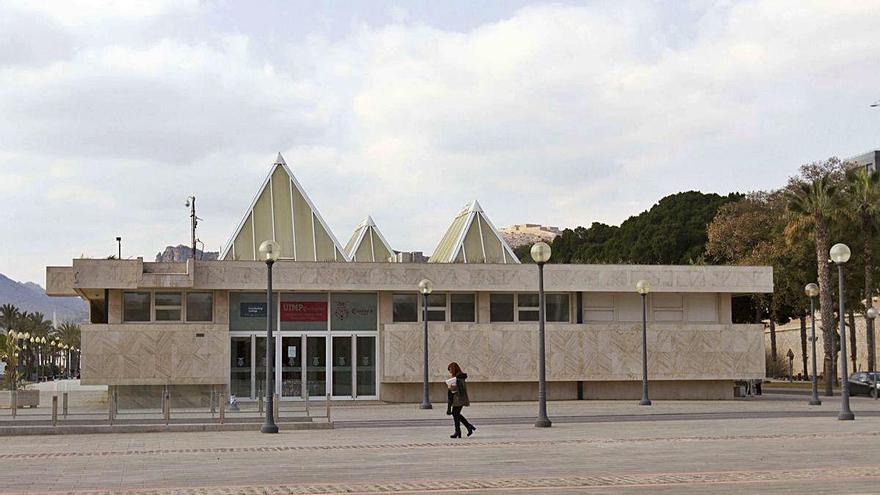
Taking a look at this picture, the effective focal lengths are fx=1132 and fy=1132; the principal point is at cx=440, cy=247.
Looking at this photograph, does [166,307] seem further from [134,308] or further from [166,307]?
[134,308]

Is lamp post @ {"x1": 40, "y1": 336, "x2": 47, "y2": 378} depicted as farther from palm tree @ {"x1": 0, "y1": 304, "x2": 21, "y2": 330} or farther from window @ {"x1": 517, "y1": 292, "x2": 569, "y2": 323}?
window @ {"x1": 517, "y1": 292, "x2": 569, "y2": 323}

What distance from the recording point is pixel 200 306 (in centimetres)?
4191

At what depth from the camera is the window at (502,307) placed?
1727 inches

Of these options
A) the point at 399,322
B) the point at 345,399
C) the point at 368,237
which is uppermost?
the point at 368,237

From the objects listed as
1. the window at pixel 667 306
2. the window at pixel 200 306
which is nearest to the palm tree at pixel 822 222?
the window at pixel 667 306

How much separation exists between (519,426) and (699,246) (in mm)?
59600

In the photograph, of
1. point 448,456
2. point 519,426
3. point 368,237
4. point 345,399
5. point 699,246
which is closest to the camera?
point 448,456

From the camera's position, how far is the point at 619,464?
17578 millimetres

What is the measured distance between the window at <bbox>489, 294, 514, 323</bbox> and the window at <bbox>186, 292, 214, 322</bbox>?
35.1 feet

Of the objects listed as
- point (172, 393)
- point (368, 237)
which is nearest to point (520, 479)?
point (172, 393)

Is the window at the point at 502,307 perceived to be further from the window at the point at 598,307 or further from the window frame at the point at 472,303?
the window at the point at 598,307

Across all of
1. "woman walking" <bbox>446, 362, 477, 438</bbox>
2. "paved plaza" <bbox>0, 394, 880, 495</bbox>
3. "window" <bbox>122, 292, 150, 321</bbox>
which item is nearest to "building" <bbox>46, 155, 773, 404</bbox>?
"window" <bbox>122, 292, 150, 321</bbox>

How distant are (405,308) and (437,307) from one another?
123 cm

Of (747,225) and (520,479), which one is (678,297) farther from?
(520,479)
